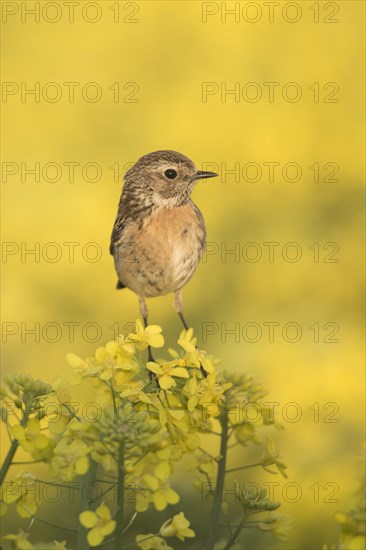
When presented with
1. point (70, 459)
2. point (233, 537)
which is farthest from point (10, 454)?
point (233, 537)

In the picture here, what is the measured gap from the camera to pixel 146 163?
12.3 feet

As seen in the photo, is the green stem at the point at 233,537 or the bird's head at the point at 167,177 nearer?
the green stem at the point at 233,537

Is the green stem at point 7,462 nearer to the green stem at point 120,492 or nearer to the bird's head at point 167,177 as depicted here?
the green stem at point 120,492

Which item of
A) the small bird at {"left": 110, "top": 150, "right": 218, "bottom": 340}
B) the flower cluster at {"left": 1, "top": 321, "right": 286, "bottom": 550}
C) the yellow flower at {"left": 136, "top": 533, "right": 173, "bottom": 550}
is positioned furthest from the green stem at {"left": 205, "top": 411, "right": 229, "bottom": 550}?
the small bird at {"left": 110, "top": 150, "right": 218, "bottom": 340}

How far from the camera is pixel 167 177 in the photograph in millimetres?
3703

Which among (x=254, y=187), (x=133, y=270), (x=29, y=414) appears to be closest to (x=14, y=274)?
(x=254, y=187)

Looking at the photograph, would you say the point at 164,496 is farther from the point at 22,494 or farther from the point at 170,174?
the point at 170,174

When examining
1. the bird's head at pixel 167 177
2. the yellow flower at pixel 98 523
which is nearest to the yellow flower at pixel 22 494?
the yellow flower at pixel 98 523

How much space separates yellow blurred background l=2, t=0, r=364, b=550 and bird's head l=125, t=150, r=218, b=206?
123cm

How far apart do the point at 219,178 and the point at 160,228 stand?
6.99ft

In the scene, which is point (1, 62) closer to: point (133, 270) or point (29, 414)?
point (133, 270)

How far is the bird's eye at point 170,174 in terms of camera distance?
3.69m

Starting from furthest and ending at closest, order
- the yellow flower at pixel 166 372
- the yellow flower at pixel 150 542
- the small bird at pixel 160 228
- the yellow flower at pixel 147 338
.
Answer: the small bird at pixel 160 228 → the yellow flower at pixel 147 338 → the yellow flower at pixel 166 372 → the yellow flower at pixel 150 542

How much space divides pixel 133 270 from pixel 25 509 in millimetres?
1938
